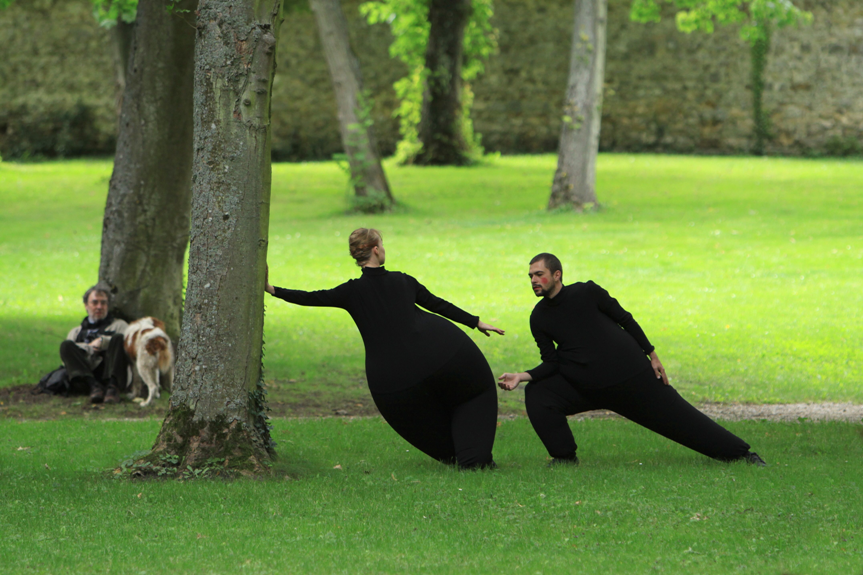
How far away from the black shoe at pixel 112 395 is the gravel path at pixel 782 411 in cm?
465

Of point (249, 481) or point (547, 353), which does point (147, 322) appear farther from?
point (547, 353)

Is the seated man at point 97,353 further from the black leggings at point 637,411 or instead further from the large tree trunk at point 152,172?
the black leggings at point 637,411

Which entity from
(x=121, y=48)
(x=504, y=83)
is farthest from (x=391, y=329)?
(x=504, y=83)

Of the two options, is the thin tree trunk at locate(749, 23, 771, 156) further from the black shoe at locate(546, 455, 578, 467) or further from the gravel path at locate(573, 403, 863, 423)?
the black shoe at locate(546, 455, 578, 467)

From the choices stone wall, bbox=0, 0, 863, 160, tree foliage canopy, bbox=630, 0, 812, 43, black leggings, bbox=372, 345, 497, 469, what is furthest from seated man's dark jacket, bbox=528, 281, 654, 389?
stone wall, bbox=0, 0, 863, 160

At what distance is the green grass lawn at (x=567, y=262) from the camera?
11.1m

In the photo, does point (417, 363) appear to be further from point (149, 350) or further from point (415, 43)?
point (415, 43)

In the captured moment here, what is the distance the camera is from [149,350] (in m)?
9.41

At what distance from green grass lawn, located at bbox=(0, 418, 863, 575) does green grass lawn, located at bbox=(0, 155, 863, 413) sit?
11.2 feet

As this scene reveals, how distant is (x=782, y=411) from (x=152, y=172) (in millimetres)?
6887

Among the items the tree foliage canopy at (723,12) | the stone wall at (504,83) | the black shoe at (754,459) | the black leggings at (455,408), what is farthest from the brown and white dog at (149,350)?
the stone wall at (504,83)

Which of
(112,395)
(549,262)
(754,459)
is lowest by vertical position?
(112,395)

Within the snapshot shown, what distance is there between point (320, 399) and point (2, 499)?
4.67 m

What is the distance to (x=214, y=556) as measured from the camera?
15.0ft
